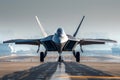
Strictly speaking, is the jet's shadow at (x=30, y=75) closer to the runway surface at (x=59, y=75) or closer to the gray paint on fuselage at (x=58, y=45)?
the runway surface at (x=59, y=75)

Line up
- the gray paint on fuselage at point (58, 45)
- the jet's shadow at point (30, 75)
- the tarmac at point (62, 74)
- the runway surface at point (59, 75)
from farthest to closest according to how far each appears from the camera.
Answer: the gray paint on fuselage at point (58, 45)
the tarmac at point (62, 74)
the runway surface at point (59, 75)
the jet's shadow at point (30, 75)

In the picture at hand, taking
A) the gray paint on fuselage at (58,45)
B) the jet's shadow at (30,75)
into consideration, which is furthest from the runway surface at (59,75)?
the gray paint on fuselage at (58,45)

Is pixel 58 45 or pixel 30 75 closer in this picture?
pixel 30 75

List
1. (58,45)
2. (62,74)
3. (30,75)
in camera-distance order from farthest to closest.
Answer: (62,74)
(58,45)
(30,75)

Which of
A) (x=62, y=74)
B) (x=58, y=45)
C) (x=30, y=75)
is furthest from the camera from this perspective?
(x=62, y=74)

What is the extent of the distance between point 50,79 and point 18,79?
3.18 m

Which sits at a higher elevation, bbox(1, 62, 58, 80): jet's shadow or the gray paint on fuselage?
the gray paint on fuselage

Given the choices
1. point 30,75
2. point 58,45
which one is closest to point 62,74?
point 58,45

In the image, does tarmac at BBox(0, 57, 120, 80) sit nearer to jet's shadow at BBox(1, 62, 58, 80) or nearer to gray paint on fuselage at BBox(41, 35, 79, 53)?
jet's shadow at BBox(1, 62, 58, 80)

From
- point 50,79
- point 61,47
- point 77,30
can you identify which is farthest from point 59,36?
point 77,30

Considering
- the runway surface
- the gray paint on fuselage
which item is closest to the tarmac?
the runway surface

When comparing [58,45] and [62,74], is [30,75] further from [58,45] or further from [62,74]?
[58,45]

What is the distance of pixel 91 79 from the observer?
86.2 ft

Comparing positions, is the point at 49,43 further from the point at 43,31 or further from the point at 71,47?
the point at 43,31
